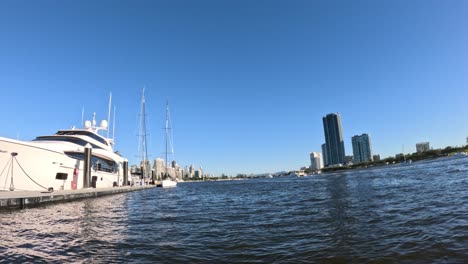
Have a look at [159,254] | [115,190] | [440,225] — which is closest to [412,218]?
[440,225]

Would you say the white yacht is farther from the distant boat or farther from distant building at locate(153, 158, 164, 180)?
distant building at locate(153, 158, 164, 180)

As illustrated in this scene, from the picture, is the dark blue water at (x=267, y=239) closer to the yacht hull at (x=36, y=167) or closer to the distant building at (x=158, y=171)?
the yacht hull at (x=36, y=167)

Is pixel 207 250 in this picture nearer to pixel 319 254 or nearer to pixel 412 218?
pixel 319 254

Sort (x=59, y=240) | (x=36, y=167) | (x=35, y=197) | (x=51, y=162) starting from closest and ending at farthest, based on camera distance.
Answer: (x=59, y=240)
(x=35, y=197)
(x=36, y=167)
(x=51, y=162)

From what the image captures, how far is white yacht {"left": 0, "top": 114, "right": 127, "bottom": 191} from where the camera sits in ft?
97.1

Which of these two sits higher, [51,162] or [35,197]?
[51,162]

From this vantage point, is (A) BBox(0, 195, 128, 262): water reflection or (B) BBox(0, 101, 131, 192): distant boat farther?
(B) BBox(0, 101, 131, 192): distant boat

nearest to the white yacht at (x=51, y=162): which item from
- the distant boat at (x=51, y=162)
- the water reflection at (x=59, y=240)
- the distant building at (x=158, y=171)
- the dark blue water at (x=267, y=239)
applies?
the distant boat at (x=51, y=162)

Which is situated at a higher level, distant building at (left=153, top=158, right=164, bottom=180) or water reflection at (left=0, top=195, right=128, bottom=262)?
distant building at (left=153, top=158, right=164, bottom=180)

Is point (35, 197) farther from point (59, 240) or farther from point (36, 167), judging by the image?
point (59, 240)

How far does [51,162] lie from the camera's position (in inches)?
1351

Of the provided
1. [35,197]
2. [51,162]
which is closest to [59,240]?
[35,197]

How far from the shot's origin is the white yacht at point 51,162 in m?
29.6

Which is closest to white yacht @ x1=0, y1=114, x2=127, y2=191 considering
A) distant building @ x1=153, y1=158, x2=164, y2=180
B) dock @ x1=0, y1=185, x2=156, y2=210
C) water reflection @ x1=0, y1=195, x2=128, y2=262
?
dock @ x1=0, y1=185, x2=156, y2=210
